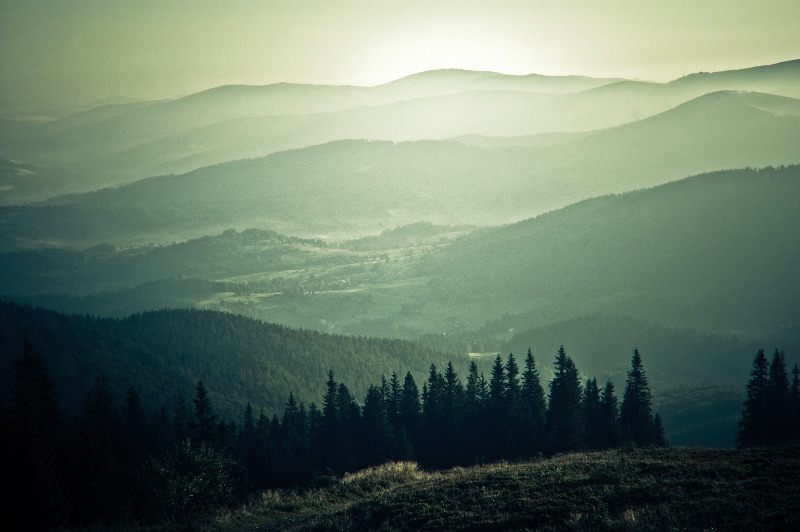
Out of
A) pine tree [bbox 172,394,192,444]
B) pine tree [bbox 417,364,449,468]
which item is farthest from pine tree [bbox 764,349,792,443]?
pine tree [bbox 172,394,192,444]

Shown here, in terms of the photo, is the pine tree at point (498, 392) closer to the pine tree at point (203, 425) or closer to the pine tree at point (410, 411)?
the pine tree at point (410, 411)

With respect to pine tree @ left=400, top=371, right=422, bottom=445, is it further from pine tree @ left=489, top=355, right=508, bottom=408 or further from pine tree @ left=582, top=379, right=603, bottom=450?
pine tree @ left=582, top=379, right=603, bottom=450

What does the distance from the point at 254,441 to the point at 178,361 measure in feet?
346

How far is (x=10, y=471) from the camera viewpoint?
177ft

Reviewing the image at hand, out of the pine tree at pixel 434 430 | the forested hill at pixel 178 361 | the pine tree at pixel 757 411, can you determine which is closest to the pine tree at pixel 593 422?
the pine tree at pixel 757 411

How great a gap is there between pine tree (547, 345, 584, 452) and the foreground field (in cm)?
2323

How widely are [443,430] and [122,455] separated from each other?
34351 mm

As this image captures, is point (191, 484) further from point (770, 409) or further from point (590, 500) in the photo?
point (770, 409)

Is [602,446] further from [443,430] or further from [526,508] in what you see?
[526,508]

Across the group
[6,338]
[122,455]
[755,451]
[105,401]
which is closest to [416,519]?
[755,451]

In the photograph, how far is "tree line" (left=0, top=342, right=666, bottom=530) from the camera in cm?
5322

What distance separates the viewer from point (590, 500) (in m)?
31.2

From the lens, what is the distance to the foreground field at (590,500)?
2759cm

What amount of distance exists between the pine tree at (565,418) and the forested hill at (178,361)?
93707 mm
